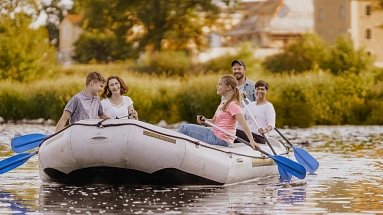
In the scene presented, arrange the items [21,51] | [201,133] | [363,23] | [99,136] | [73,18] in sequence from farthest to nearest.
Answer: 1. [73,18]
2. [363,23]
3. [21,51]
4. [201,133]
5. [99,136]

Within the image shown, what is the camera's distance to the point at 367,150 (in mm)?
21656

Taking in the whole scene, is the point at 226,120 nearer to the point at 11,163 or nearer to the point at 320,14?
the point at 11,163

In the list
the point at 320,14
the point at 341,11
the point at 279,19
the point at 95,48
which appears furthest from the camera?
the point at 279,19

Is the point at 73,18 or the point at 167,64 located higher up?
the point at 73,18

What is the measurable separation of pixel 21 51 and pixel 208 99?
1552 centimetres

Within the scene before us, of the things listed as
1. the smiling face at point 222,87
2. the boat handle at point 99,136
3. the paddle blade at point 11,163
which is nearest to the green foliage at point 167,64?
the paddle blade at point 11,163

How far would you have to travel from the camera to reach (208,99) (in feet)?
115

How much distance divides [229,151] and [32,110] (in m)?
26.8

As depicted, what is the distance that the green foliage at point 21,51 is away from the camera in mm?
47469

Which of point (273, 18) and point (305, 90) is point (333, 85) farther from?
point (273, 18)

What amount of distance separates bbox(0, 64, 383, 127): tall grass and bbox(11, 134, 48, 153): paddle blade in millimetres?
21156

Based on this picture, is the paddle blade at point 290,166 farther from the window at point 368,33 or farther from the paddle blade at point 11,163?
the window at point 368,33

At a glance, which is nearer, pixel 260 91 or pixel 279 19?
pixel 260 91

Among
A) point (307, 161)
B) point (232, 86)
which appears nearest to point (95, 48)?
point (307, 161)
